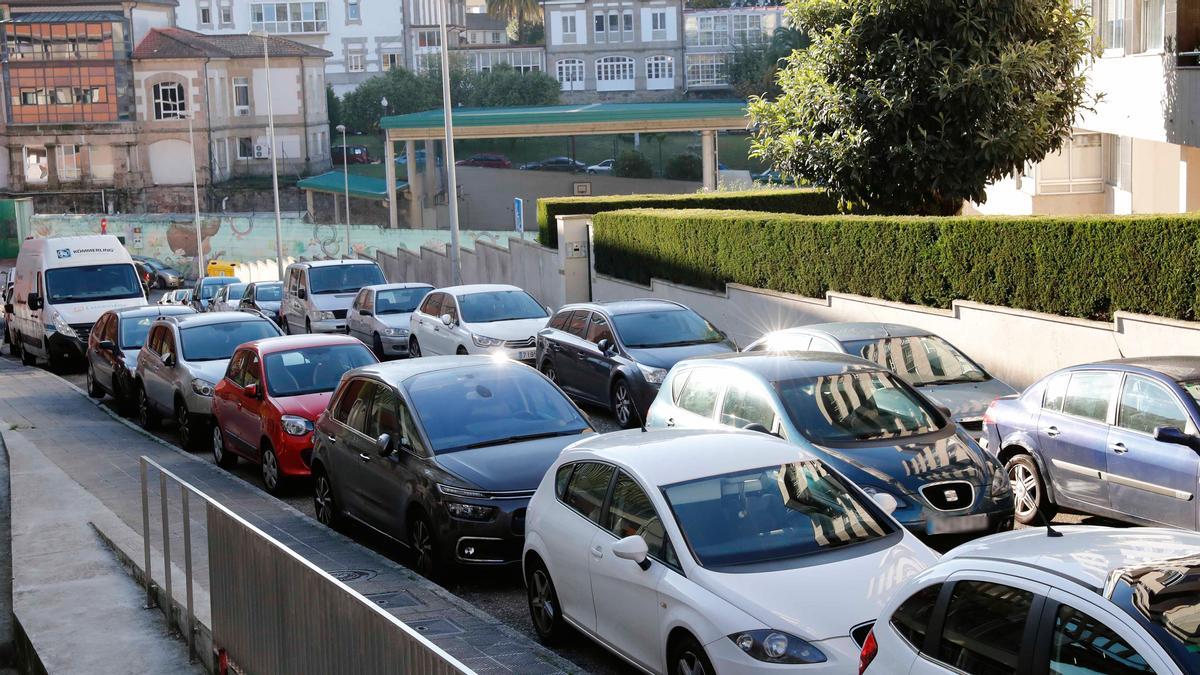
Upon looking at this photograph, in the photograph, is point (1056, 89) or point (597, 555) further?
point (1056, 89)

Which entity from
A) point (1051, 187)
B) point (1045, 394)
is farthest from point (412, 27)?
point (1045, 394)

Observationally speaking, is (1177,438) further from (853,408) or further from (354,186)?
(354,186)

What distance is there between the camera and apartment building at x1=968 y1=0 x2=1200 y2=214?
917 inches

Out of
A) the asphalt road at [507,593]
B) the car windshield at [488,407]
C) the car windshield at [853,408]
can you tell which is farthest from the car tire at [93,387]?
the car windshield at [853,408]

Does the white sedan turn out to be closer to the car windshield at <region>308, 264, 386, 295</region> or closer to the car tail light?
the car tail light

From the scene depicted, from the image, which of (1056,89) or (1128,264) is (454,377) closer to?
(1128,264)

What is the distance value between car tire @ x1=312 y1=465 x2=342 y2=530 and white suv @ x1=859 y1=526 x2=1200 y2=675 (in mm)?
7574

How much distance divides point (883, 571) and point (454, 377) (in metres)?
5.54

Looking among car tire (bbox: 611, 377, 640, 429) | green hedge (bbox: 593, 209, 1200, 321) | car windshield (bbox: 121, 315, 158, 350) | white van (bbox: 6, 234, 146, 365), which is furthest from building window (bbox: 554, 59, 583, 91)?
car tire (bbox: 611, 377, 640, 429)

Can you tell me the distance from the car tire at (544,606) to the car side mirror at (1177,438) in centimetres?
470

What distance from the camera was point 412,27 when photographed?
124 metres

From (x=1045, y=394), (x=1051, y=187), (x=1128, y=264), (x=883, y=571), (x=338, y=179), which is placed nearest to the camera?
(x=883, y=571)

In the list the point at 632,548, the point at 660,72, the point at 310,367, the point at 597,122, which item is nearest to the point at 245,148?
the point at 660,72

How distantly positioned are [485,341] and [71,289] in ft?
36.7
